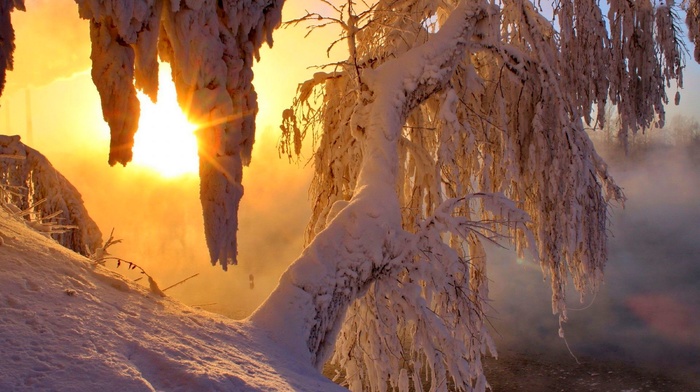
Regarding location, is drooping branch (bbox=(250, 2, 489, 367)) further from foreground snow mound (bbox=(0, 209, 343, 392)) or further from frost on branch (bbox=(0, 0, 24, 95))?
frost on branch (bbox=(0, 0, 24, 95))

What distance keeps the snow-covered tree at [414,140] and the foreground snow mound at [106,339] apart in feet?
1.40

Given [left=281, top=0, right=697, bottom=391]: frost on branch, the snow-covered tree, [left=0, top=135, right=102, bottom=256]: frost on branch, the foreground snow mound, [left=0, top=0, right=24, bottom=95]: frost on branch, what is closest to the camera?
the foreground snow mound

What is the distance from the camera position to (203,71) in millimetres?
2547

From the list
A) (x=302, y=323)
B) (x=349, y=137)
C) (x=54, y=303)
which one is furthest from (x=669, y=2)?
(x=54, y=303)

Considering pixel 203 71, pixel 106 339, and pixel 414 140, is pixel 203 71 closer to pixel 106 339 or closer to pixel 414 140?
pixel 106 339

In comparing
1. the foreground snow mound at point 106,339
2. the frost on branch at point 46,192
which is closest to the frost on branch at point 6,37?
the foreground snow mound at point 106,339

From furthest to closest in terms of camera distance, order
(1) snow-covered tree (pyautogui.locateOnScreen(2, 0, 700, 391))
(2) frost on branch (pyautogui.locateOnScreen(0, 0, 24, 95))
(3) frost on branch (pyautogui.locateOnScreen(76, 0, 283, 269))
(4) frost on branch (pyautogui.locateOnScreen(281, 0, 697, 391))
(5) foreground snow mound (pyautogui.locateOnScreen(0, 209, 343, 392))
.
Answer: (4) frost on branch (pyautogui.locateOnScreen(281, 0, 697, 391)) → (1) snow-covered tree (pyautogui.locateOnScreen(2, 0, 700, 391)) → (3) frost on branch (pyautogui.locateOnScreen(76, 0, 283, 269)) → (2) frost on branch (pyautogui.locateOnScreen(0, 0, 24, 95)) → (5) foreground snow mound (pyautogui.locateOnScreen(0, 209, 343, 392))

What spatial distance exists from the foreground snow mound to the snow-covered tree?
0.43 m

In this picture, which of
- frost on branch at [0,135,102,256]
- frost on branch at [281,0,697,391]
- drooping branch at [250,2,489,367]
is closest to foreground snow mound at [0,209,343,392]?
drooping branch at [250,2,489,367]

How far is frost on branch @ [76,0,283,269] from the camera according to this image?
7.54 ft

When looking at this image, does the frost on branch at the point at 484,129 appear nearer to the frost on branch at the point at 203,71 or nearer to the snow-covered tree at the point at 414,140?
the snow-covered tree at the point at 414,140

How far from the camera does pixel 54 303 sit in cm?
189

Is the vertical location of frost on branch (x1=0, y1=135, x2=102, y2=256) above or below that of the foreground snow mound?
above

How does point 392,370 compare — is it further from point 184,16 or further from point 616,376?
point 616,376
